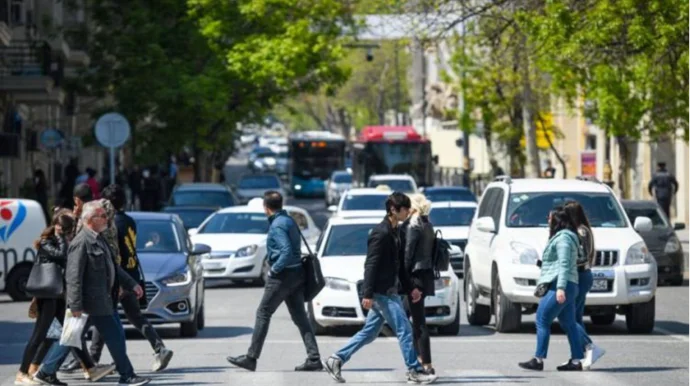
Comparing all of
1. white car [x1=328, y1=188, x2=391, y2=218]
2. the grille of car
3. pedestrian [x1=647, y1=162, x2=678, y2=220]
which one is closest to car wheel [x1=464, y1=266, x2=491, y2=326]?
the grille of car

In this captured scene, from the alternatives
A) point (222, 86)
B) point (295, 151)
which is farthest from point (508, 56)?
point (295, 151)

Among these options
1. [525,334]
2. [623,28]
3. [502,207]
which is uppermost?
[623,28]

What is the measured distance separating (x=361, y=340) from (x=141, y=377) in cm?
194

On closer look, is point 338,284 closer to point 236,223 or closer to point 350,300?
point 350,300

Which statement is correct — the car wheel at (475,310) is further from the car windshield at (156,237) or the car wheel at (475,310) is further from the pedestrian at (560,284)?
the pedestrian at (560,284)

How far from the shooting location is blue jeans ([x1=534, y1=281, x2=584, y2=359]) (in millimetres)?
15359

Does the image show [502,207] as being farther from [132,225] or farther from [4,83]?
[4,83]

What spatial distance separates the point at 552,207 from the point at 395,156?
1691 inches

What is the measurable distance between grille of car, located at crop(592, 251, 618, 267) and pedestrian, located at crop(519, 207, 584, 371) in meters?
3.74

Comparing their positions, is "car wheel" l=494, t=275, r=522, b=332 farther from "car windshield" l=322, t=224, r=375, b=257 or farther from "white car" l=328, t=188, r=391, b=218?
"white car" l=328, t=188, r=391, b=218

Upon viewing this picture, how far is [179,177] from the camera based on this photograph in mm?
71125

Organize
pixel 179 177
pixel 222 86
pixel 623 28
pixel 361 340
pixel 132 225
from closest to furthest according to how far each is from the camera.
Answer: pixel 361 340, pixel 132 225, pixel 623 28, pixel 222 86, pixel 179 177

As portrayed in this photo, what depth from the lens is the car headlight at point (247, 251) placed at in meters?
29.1

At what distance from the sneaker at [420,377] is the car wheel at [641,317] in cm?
593
